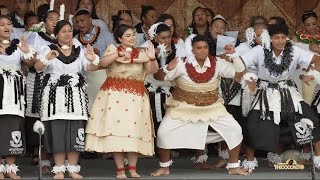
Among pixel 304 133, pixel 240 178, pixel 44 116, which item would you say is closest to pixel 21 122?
pixel 44 116

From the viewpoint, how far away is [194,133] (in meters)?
9.39

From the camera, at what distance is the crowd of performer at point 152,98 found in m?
9.11

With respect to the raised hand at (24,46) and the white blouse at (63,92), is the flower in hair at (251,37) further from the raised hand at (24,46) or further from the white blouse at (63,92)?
the raised hand at (24,46)

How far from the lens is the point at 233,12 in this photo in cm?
1199

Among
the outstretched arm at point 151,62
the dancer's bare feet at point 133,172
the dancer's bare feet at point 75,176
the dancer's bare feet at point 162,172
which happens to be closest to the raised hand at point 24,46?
the outstretched arm at point 151,62

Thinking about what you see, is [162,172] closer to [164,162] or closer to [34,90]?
[164,162]

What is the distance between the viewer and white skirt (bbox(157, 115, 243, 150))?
368 inches

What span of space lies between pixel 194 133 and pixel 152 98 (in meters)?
0.79

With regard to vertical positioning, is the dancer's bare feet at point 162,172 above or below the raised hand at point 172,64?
below

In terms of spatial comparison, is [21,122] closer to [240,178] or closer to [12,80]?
[12,80]

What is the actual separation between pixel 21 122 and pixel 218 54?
227 centimetres

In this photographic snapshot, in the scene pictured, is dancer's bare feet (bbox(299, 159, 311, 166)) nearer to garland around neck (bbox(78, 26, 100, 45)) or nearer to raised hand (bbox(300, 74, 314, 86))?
raised hand (bbox(300, 74, 314, 86))

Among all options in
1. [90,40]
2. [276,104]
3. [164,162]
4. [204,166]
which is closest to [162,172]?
[164,162]

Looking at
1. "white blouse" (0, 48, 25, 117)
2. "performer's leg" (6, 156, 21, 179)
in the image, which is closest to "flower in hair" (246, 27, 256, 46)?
"white blouse" (0, 48, 25, 117)
